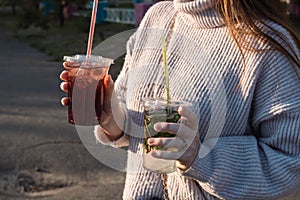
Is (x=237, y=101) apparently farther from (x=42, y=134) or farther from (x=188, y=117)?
(x=42, y=134)

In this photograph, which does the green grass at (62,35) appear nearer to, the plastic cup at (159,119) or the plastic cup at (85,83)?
the plastic cup at (85,83)

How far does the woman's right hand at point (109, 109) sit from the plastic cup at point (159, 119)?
29 cm

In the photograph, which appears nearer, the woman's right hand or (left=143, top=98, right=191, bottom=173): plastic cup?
(left=143, top=98, right=191, bottom=173): plastic cup

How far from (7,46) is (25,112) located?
7.03 meters

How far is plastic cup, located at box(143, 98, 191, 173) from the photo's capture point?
1.66 metres

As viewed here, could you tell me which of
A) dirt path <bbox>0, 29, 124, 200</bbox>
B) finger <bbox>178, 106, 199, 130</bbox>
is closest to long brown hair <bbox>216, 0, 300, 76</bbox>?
finger <bbox>178, 106, 199, 130</bbox>

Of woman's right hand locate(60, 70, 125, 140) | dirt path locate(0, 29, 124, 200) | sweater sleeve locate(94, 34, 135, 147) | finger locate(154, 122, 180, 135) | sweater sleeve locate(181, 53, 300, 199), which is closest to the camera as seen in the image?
finger locate(154, 122, 180, 135)

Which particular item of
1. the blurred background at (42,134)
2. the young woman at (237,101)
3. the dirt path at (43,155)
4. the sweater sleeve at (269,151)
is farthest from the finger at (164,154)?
the dirt path at (43,155)

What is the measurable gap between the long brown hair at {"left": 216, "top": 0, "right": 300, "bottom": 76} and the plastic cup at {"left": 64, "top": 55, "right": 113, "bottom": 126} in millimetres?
404

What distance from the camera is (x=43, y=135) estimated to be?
6.17m

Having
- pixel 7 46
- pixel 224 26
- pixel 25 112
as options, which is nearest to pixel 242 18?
pixel 224 26

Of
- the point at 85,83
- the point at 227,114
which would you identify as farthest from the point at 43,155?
the point at 227,114

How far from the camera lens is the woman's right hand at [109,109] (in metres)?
1.99

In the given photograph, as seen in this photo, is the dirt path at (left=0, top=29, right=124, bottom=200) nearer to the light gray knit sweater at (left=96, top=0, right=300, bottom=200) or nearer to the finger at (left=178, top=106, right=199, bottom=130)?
the light gray knit sweater at (left=96, top=0, right=300, bottom=200)
